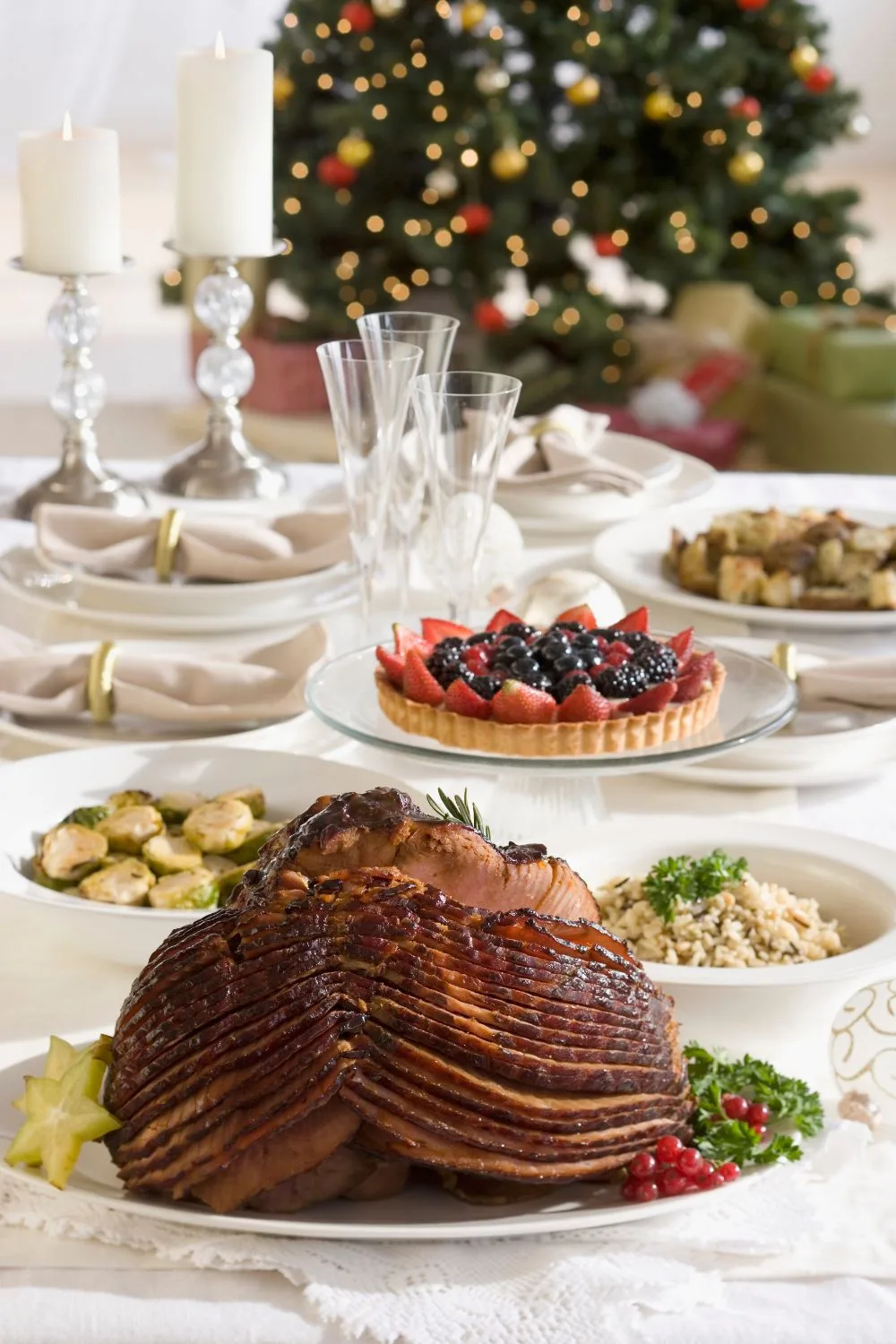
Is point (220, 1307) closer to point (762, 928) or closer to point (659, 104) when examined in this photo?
point (762, 928)

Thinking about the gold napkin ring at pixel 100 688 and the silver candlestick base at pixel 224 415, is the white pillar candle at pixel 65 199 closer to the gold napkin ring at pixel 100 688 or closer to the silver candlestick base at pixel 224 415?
the silver candlestick base at pixel 224 415

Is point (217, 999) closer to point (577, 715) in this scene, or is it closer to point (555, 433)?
point (577, 715)

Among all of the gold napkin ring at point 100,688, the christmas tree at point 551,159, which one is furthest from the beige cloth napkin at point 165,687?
the christmas tree at point 551,159

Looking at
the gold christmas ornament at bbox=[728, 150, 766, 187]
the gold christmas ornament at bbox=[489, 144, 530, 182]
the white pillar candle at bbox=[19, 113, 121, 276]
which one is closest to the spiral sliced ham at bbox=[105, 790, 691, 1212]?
the white pillar candle at bbox=[19, 113, 121, 276]

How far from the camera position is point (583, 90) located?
510cm

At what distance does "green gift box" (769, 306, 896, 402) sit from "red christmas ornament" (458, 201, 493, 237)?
3.48ft

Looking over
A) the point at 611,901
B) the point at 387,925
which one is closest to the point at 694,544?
the point at 611,901

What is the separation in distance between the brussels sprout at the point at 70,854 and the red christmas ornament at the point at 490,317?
14.5ft

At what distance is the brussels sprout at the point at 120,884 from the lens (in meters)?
1.08

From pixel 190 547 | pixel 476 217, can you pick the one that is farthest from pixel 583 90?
pixel 190 547

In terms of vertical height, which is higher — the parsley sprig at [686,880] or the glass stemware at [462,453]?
the glass stemware at [462,453]

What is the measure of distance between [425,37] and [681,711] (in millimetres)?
4531

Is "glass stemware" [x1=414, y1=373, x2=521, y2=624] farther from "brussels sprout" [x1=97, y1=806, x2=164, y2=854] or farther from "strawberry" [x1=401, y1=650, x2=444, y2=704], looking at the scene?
"brussels sprout" [x1=97, y1=806, x2=164, y2=854]

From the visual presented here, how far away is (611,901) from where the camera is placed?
1.10m
